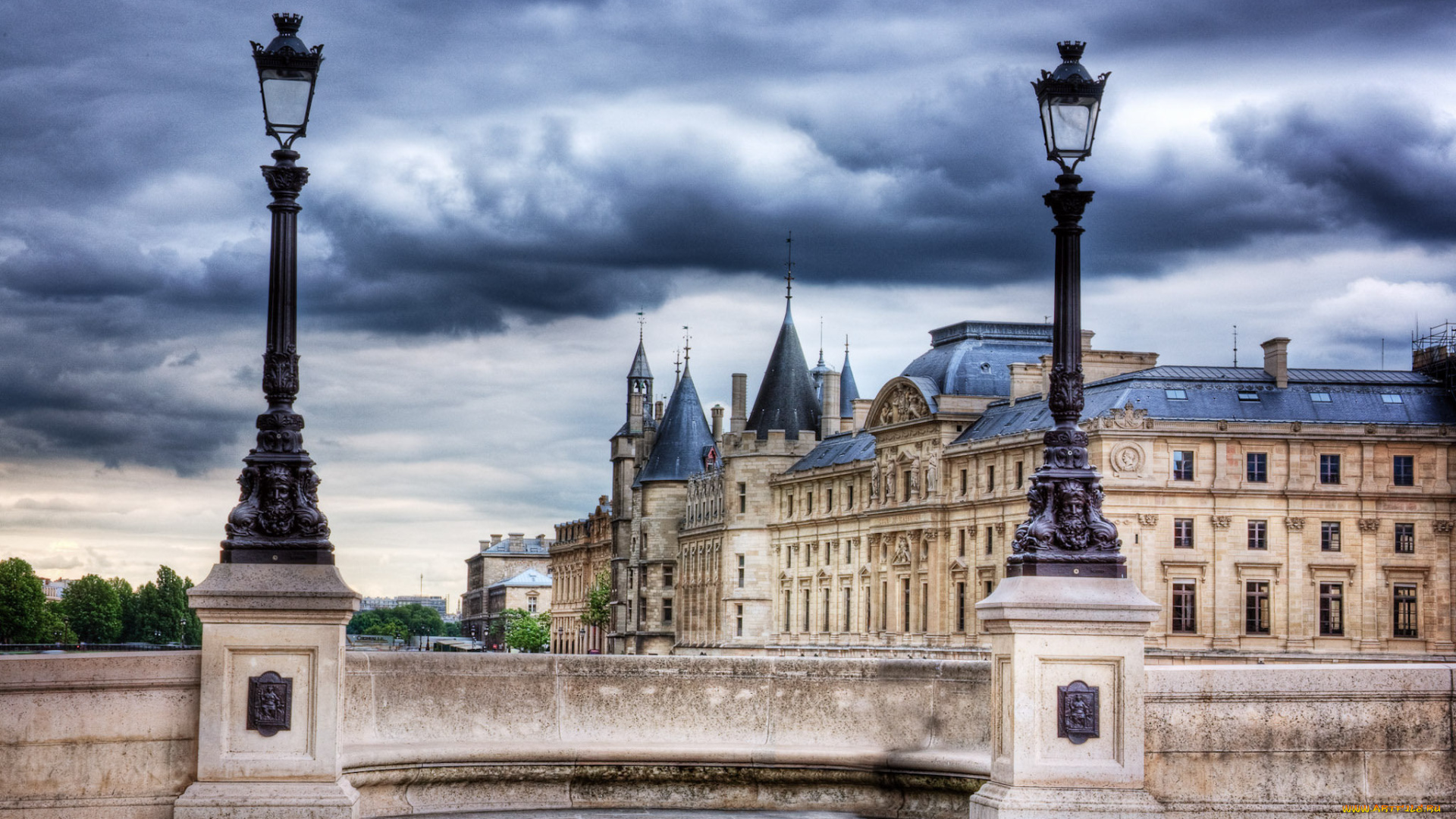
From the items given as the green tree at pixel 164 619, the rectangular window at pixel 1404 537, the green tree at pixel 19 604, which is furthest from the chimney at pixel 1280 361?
the green tree at pixel 164 619

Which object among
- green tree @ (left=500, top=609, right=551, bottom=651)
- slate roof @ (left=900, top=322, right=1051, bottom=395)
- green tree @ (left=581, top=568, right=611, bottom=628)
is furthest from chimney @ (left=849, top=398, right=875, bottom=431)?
green tree @ (left=500, top=609, right=551, bottom=651)

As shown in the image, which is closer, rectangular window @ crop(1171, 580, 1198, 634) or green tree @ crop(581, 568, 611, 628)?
rectangular window @ crop(1171, 580, 1198, 634)

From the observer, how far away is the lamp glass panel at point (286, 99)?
13227 mm

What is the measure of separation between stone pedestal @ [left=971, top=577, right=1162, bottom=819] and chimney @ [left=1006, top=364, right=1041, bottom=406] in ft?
272

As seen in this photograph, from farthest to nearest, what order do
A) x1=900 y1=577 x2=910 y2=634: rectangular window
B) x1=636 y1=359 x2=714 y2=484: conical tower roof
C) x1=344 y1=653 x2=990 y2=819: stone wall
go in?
1. x1=636 y1=359 x2=714 y2=484: conical tower roof
2. x1=900 y1=577 x2=910 y2=634: rectangular window
3. x1=344 y1=653 x2=990 y2=819: stone wall

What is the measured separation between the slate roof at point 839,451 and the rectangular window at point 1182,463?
28.7m

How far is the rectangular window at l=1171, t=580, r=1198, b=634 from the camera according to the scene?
3187 inches

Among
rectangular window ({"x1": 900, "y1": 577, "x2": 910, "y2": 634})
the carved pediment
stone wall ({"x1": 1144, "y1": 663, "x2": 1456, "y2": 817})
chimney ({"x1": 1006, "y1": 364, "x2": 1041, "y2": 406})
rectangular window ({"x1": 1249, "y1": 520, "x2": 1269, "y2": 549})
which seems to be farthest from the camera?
rectangular window ({"x1": 900, "y1": 577, "x2": 910, "y2": 634})

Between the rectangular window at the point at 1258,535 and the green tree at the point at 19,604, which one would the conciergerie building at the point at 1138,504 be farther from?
the green tree at the point at 19,604

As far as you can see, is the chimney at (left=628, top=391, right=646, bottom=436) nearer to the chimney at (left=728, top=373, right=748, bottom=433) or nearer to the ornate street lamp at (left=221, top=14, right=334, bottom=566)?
the chimney at (left=728, top=373, right=748, bottom=433)

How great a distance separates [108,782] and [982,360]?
91919 millimetres

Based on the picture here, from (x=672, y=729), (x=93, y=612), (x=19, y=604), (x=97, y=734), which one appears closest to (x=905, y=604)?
(x=672, y=729)

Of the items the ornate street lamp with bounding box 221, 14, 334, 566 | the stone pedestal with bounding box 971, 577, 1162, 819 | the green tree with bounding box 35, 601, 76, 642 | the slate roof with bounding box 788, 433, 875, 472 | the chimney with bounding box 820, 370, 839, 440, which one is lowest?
the green tree with bounding box 35, 601, 76, 642

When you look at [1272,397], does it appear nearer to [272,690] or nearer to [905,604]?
[905,604]
